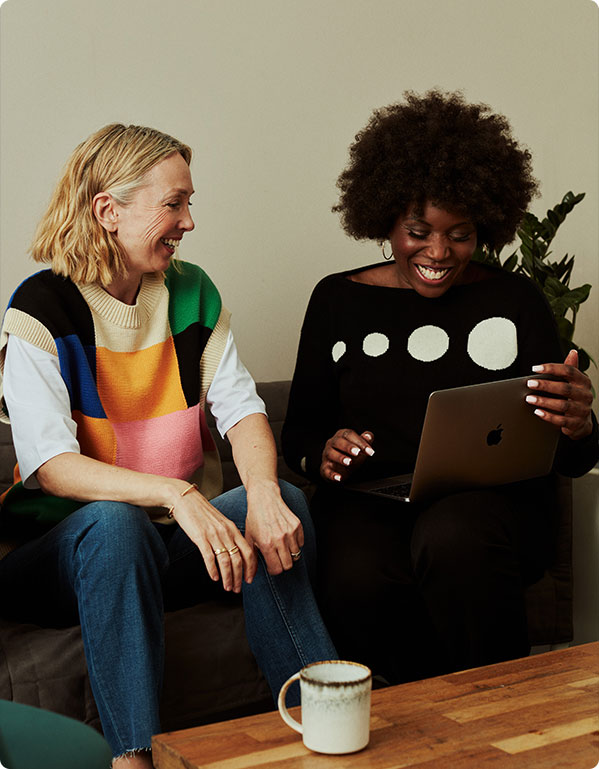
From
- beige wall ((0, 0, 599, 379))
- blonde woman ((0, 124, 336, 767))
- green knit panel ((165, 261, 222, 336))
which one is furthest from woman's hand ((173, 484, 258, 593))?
beige wall ((0, 0, 599, 379))

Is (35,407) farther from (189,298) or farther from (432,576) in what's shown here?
(432,576)

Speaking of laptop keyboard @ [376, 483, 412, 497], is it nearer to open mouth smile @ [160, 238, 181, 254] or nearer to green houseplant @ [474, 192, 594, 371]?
open mouth smile @ [160, 238, 181, 254]

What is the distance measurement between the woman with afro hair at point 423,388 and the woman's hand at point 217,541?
255 millimetres

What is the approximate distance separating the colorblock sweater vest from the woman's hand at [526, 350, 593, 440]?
60cm

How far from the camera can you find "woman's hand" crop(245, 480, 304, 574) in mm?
1458

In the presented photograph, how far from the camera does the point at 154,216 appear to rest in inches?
63.1

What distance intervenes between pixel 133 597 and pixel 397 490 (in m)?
0.57

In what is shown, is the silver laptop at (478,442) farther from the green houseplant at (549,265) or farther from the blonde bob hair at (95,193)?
the green houseplant at (549,265)

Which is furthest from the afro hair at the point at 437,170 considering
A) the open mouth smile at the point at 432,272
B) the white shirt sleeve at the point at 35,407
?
the white shirt sleeve at the point at 35,407

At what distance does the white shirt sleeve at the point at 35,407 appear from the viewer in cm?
146

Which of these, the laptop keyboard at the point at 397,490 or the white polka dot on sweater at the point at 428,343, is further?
the white polka dot on sweater at the point at 428,343

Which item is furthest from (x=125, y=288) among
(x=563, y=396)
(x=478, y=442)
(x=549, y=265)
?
(x=549, y=265)

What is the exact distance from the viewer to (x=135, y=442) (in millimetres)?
1628

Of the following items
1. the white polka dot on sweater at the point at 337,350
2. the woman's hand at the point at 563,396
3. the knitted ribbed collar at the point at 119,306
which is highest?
the knitted ribbed collar at the point at 119,306
